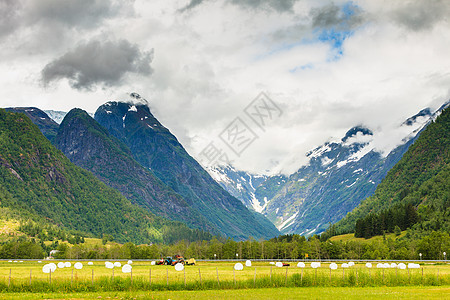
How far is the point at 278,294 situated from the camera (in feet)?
218

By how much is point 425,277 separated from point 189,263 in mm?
81272

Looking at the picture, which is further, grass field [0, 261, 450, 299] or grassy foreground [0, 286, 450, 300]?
grass field [0, 261, 450, 299]

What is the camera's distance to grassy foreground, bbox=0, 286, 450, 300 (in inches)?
2462

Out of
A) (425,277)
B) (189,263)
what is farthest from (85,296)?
(189,263)

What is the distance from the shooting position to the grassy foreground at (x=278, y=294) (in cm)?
6253

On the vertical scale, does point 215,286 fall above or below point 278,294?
above

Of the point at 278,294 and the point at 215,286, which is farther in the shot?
the point at 215,286

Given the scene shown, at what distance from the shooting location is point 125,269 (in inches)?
3880

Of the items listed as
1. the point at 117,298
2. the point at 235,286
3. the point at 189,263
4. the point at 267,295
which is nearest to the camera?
the point at 117,298

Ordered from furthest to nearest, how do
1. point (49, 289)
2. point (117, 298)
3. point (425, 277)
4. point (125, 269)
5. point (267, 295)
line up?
point (125, 269)
point (425, 277)
point (49, 289)
point (267, 295)
point (117, 298)

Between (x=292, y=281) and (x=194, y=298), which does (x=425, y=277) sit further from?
(x=194, y=298)

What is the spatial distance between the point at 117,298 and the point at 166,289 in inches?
527

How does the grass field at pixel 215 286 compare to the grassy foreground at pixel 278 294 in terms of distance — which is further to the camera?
the grass field at pixel 215 286

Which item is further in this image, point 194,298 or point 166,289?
point 166,289
